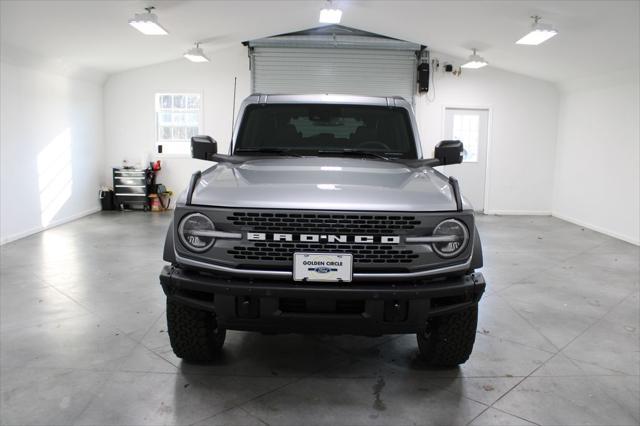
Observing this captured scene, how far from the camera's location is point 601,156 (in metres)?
8.59

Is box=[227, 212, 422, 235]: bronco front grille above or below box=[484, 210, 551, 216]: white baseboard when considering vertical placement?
above

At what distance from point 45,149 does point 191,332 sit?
657 cm

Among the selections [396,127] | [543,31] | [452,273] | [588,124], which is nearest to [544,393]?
[452,273]

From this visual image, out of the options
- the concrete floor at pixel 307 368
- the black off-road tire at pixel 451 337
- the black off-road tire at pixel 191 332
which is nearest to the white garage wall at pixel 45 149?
the concrete floor at pixel 307 368

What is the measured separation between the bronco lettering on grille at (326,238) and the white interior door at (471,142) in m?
8.66

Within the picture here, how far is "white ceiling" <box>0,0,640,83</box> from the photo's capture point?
19.6 ft

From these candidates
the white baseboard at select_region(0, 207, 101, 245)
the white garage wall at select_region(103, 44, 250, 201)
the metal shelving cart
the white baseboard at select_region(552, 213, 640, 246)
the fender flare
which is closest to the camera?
the fender flare

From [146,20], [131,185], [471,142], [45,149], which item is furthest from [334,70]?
[45,149]

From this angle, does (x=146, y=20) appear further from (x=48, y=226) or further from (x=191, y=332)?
(x=191, y=332)

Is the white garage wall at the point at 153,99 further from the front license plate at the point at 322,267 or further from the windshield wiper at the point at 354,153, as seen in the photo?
the front license plate at the point at 322,267

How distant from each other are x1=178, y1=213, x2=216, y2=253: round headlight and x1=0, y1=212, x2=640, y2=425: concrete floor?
0.84 meters

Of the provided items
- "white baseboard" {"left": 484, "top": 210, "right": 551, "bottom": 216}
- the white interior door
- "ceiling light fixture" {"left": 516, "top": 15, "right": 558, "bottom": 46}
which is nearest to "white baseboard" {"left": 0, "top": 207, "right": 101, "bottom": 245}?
the white interior door

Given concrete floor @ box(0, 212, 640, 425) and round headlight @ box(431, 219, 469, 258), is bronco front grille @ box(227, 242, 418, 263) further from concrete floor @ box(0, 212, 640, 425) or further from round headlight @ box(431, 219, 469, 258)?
concrete floor @ box(0, 212, 640, 425)

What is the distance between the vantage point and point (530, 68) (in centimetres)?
953
